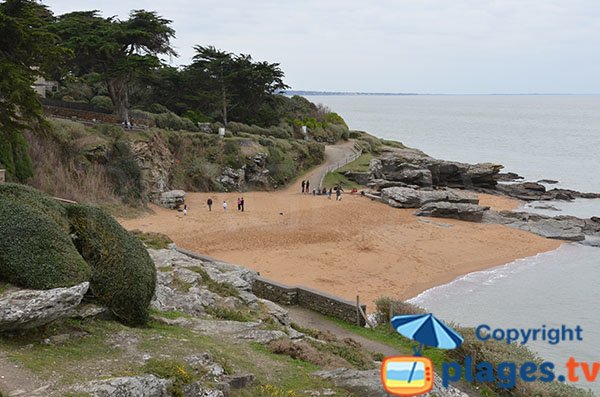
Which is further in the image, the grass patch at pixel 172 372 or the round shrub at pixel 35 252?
the round shrub at pixel 35 252

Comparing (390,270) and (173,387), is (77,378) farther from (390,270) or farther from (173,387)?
(390,270)

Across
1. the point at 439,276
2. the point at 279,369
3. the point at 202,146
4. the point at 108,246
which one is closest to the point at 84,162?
the point at 202,146

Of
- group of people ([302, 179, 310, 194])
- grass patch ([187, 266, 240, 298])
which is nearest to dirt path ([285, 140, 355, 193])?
group of people ([302, 179, 310, 194])

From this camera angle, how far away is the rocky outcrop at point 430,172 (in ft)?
145

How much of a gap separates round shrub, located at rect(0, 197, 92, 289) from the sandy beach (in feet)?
41.0

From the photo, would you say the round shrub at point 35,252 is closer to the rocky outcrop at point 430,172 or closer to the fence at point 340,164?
the fence at point 340,164

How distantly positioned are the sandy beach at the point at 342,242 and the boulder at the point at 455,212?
83 cm

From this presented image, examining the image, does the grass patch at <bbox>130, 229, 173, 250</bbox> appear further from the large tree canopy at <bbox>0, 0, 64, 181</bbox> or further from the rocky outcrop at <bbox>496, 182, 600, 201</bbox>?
the rocky outcrop at <bbox>496, 182, 600, 201</bbox>

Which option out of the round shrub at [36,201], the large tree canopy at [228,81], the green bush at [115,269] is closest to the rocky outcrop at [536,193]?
the large tree canopy at [228,81]

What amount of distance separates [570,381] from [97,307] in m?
11.1

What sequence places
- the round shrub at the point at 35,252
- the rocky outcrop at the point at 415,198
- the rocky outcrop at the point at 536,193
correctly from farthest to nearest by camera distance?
the rocky outcrop at the point at 536,193 < the rocky outcrop at the point at 415,198 < the round shrub at the point at 35,252

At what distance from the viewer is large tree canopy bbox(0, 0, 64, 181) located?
1916 cm

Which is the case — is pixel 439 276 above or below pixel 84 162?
below

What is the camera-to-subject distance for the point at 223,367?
8.68 meters
